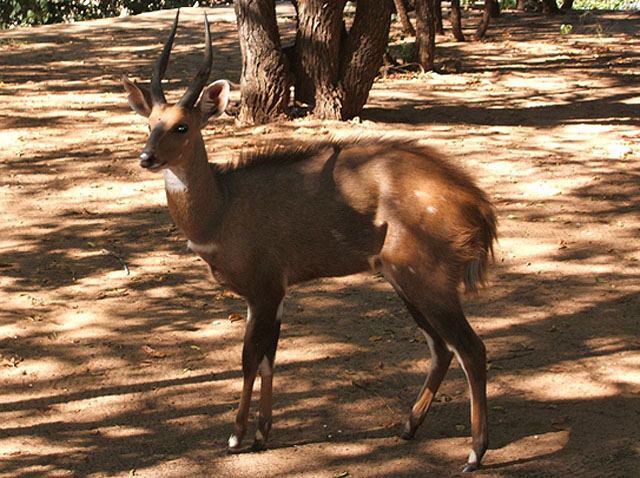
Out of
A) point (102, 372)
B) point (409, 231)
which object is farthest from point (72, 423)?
point (409, 231)

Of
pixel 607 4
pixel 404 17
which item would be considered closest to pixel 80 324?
pixel 404 17

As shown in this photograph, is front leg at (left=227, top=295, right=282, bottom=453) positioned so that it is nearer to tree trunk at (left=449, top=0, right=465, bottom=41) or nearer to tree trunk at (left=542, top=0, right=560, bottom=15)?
tree trunk at (left=449, top=0, right=465, bottom=41)

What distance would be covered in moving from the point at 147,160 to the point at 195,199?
439 millimetres

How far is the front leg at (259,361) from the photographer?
15.7 feet

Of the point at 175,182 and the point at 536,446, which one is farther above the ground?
the point at 175,182

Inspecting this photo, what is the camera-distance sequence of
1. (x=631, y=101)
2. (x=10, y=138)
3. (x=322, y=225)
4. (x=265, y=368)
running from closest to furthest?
(x=322, y=225)
(x=265, y=368)
(x=10, y=138)
(x=631, y=101)

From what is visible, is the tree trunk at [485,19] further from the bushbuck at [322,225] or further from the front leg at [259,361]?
the front leg at [259,361]

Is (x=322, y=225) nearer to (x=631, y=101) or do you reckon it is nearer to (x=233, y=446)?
(x=233, y=446)

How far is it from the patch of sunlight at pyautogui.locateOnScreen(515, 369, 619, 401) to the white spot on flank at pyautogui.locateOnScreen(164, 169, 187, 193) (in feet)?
8.44

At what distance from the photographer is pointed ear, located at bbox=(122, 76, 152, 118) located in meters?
4.84

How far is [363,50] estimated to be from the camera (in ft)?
37.7

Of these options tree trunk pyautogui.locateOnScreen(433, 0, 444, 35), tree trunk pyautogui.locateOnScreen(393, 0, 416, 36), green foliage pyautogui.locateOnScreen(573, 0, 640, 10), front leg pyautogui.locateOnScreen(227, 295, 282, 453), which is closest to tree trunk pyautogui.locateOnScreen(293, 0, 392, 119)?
tree trunk pyautogui.locateOnScreen(433, 0, 444, 35)

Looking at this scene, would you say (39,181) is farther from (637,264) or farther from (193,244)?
(637,264)

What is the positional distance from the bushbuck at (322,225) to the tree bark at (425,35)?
35.0ft
